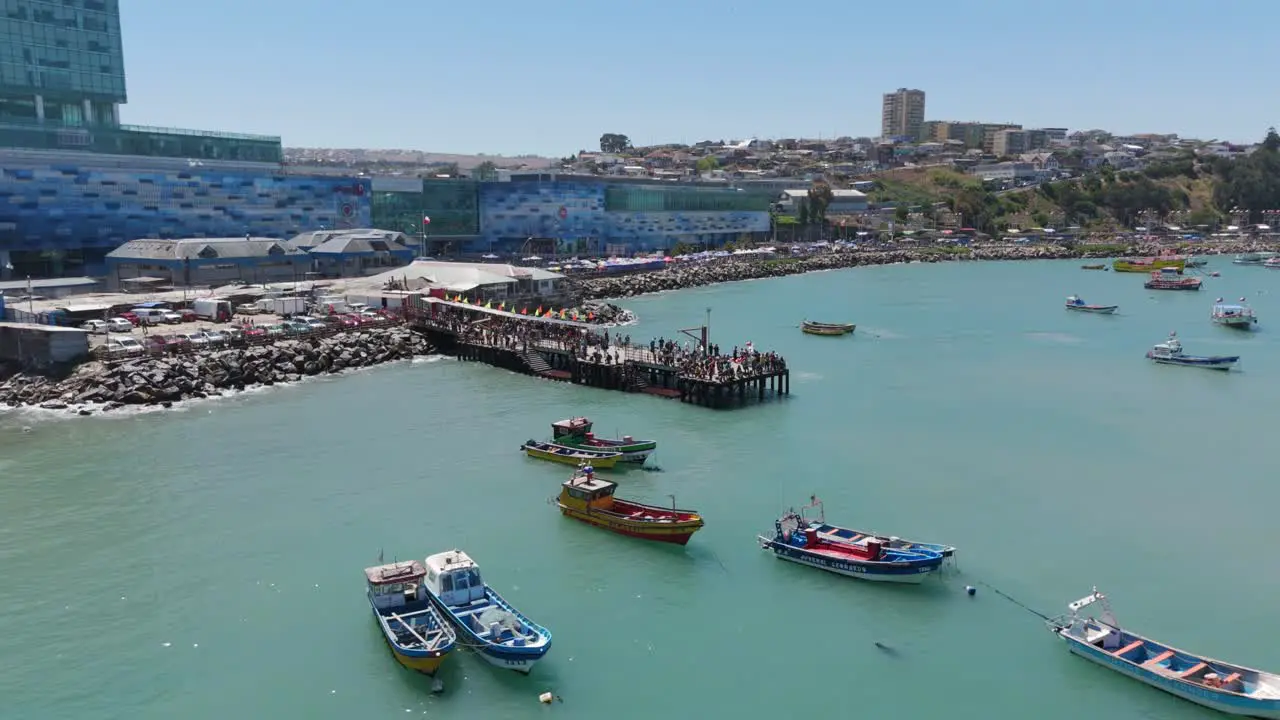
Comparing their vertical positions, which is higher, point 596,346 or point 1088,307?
point 596,346

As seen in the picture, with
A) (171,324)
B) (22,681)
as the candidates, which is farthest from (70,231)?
(22,681)

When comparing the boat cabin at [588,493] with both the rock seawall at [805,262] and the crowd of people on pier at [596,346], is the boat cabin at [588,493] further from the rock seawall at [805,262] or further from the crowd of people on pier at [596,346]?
the rock seawall at [805,262]

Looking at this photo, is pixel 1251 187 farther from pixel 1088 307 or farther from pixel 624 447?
pixel 624 447

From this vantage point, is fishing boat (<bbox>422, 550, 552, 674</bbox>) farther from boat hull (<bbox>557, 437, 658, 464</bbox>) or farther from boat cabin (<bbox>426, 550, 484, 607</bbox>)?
boat hull (<bbox>557, 437, 658, 464</bbox>)

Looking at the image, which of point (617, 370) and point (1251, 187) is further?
point (1251, 187)

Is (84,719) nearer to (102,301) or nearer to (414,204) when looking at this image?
(102,301)

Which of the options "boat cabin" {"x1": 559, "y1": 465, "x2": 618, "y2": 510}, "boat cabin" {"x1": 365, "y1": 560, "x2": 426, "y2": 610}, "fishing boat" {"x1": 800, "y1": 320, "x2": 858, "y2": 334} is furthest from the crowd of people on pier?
"boat cabin" {"x1": 365, "y1": 560, "x2": 426, "y2": 610}

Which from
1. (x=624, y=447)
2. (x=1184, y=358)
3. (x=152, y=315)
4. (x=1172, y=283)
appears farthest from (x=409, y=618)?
(x=1172, y=283)
